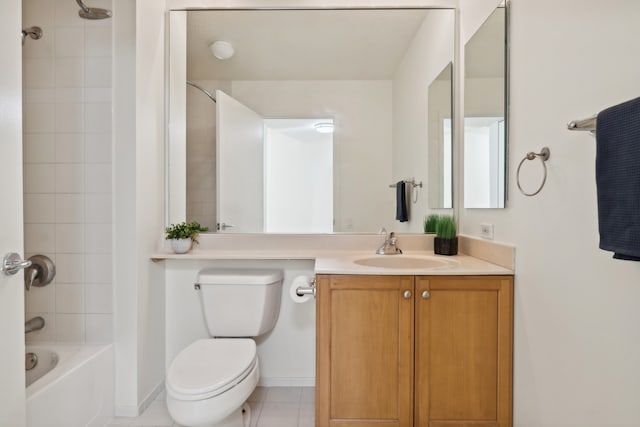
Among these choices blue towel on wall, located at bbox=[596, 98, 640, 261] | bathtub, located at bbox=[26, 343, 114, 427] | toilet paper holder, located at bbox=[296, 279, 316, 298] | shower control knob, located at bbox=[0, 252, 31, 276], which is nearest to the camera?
blue towel on wall, located at bbox=[596, 98, 640, 261]

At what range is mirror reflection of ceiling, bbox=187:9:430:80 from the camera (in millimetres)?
2154

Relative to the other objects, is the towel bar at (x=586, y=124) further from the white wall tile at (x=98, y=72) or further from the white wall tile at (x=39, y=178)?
the white wall tile at (x=39, y=178)

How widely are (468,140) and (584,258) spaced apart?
39.9 inches

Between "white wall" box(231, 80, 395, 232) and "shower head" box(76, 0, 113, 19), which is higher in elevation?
"shower head" box(76, 0, 113, 19)

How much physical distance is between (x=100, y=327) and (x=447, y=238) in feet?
6.17

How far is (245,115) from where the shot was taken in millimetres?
2184

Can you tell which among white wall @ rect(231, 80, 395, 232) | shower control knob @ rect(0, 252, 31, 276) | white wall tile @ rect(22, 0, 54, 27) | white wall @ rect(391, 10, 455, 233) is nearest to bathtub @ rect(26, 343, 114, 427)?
shower control knob @ rect(0, 252, 31, 276)

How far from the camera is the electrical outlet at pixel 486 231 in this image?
1.70 meters

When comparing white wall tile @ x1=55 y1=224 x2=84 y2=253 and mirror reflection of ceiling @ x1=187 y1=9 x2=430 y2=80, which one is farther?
mirror reflection of ceiling @ x1=187 y1=9 x2=430 y2=80

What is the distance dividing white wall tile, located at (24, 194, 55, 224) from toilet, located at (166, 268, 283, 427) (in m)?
0.82

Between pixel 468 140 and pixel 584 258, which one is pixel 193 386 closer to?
pixel 584 258

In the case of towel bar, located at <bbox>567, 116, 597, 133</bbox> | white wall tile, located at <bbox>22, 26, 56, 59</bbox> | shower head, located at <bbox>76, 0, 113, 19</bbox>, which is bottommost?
towel bar, located at <bbox>567, 116, 597, 133</bbox>

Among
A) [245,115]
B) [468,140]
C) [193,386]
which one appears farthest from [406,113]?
[193,386]

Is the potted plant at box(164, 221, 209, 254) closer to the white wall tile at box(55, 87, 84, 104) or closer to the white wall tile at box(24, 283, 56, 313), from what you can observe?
the white wall tile at box(24, 283, 56, 313)
